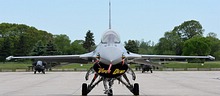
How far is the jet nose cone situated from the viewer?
488 inches

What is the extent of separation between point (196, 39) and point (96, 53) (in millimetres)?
93353

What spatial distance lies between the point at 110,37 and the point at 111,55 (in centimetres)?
148

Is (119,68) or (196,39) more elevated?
(196,39)

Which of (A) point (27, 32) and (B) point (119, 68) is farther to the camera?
(A) point (27, 32)

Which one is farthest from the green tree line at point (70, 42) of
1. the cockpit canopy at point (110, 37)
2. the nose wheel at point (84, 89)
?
the cockpit canopy at point (110, 37)

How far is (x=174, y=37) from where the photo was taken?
411 ft

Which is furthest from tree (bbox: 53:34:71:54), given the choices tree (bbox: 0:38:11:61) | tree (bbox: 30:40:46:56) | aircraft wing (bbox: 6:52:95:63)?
aircraft wing (bbox: 6:52:95:63)

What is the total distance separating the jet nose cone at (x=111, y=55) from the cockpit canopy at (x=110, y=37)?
83 centimetres

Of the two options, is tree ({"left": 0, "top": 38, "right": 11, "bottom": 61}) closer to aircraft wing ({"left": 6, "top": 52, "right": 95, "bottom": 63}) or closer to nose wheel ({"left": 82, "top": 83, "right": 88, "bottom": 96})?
nose wheel ({"left": 82, "top": 83, "right": 88, "bottom": 96})

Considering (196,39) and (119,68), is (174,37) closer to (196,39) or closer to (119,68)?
(196,39)

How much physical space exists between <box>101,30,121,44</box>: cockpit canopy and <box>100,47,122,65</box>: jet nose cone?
835 mm

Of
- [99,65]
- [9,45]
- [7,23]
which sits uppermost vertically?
[7,23]

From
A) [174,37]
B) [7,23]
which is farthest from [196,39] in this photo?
[7,23]

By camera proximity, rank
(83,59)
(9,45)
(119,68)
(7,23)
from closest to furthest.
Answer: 1. (119,68)
2. (83,59)
3. (9,45)
4. (7,23)
